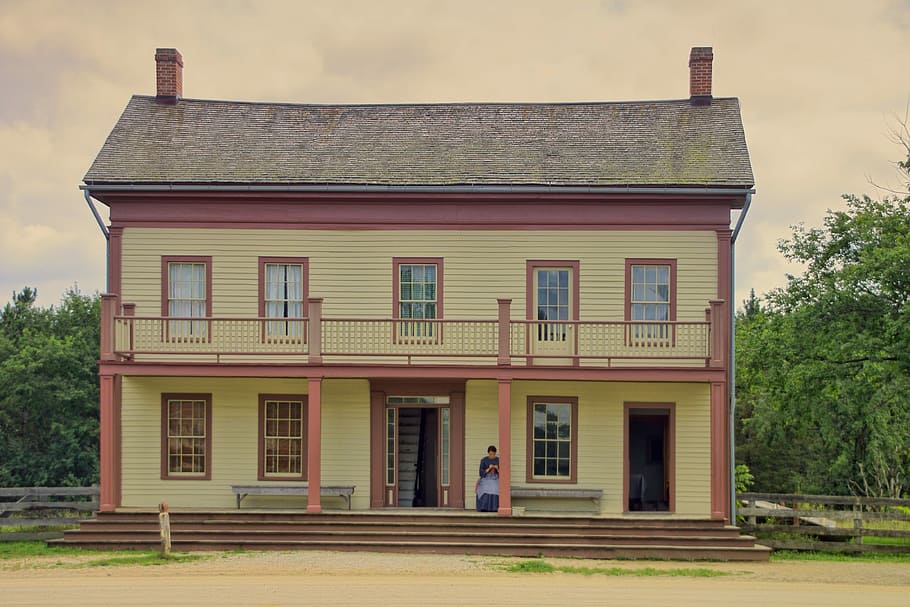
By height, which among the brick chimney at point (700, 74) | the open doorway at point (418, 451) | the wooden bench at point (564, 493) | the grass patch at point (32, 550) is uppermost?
the brick chimney at point (700, 74)

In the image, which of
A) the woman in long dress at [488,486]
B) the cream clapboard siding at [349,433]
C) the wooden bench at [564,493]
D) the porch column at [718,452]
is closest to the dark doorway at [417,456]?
the cream clapboard siding at [349,433]

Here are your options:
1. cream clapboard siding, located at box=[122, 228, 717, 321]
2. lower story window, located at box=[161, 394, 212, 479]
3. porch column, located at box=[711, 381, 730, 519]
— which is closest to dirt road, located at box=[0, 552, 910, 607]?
porch column, located at box=[711, 381, 730, 519]

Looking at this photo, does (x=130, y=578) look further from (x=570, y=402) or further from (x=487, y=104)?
(x=487, y=104)

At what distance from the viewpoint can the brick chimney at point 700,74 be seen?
24.7 meters

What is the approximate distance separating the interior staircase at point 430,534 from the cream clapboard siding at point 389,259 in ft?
12.9

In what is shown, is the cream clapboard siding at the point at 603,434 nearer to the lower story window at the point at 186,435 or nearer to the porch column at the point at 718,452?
the porch column at the point at 718,452

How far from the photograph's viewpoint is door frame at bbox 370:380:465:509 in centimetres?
2216

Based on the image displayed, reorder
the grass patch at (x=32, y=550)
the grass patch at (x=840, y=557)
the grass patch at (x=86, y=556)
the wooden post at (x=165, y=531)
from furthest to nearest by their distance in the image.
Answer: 1. the grass patch at (x=840, y=557)
2. the grass patch at (x=32, y=550)
3. the wooden post at (x=165, y=531)
4. the grass patch at (x=86, y=556)

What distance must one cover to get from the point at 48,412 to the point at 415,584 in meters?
29.1

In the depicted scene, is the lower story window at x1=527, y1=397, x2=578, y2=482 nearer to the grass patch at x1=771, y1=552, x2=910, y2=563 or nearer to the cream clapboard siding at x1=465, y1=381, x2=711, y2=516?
the cream clapboard siding at x1=465, y1=381, x2=711, y2=516

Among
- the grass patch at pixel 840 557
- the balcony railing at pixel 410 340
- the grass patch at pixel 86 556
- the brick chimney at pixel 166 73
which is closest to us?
the grass patch at pixel 86 556

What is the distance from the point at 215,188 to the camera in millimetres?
22141

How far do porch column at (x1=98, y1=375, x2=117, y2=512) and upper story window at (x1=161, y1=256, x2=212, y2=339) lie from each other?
1.96 metres

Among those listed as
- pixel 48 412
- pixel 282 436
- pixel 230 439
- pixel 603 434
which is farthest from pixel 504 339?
pixel 48 412
